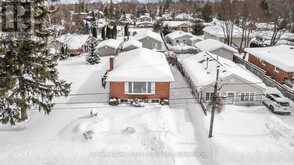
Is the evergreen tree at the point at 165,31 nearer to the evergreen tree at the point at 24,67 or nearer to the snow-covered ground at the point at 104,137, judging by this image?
the snow-covered ground at the point at 104,137

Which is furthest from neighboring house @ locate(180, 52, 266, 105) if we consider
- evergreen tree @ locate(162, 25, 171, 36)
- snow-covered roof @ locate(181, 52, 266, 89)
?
evergreen tree @ locate(162, 25, 171, 36)

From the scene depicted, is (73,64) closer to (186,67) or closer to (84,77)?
(84,77)

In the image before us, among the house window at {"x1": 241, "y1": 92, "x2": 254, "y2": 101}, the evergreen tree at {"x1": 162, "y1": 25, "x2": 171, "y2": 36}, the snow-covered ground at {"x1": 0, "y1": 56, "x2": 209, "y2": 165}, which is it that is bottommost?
the snow-covered ground at {"x1": 0, "y1": 56, "x2": 209, "y2": 165}

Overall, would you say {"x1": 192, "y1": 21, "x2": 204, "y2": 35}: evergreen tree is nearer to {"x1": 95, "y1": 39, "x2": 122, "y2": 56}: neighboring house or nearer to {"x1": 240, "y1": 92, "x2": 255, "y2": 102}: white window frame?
{"x1": 95, "y1": 39, "x2": 122, "y2": 56}: neighboring house

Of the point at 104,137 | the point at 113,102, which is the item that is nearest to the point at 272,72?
the point at 113,102

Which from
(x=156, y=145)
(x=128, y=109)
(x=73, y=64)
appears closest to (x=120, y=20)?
(x=73, y=64)

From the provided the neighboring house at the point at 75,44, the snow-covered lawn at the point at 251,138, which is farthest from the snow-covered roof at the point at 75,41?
the snow-covered lawn at the point at 251,138
